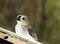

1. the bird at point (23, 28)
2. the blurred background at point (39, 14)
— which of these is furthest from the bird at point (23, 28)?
the blurred background at point (39, 14)

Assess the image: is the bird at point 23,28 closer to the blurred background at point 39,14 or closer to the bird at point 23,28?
the bird at point 23,28

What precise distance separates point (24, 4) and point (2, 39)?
7036 millimetres

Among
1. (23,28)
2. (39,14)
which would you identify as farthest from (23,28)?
(39,14)

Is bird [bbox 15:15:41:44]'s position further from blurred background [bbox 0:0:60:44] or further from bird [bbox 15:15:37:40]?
blurred background [bbox 0:0:60:44]

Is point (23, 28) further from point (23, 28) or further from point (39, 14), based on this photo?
point (39, 14)

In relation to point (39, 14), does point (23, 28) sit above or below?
below

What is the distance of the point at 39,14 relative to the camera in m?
9.74

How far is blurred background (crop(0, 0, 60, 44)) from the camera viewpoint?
9070mm

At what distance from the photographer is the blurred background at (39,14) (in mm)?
9070

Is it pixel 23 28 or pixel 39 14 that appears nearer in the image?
pixel 23 28

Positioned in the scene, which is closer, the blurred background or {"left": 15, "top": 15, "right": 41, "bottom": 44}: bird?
{"left": 15, "top": 15, "right": 41, "bottom": 44}: bird

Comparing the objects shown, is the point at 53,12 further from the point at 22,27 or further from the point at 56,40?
the point at 22,27

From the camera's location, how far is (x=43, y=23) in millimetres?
9688

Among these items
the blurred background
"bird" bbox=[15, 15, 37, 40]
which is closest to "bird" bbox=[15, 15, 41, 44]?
"bird" bbox=[15, 15, 37, 40]
